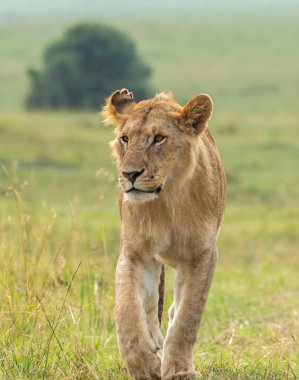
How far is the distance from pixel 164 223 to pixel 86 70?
3226cm

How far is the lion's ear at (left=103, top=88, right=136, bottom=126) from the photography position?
468cm

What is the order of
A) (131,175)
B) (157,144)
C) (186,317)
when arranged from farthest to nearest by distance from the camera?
(186,317), (157,144), (131,175)

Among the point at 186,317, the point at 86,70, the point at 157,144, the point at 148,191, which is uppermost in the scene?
the point at 157,144

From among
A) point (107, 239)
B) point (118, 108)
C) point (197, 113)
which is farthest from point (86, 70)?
point (197, 113)

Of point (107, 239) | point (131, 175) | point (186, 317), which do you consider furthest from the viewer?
point (107, 239)

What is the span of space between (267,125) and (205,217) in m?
21.7

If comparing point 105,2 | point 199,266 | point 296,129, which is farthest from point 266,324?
point 105,2

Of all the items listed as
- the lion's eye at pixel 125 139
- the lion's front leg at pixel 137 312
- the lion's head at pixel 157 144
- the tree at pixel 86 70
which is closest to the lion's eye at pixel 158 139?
the lion's head at pixel 157 144

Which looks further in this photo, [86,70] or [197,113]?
[86,70]

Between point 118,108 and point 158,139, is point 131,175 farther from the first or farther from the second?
Answer: point 118,108

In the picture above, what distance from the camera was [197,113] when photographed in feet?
14.9

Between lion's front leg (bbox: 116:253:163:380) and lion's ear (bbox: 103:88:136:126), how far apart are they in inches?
24.6

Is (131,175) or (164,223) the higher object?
(131,175)

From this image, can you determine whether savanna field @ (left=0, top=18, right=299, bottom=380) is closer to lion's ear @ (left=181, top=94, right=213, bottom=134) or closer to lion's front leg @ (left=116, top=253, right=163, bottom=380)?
lion's front leg @ (left=116, top=253, right=163, bottom=380)
